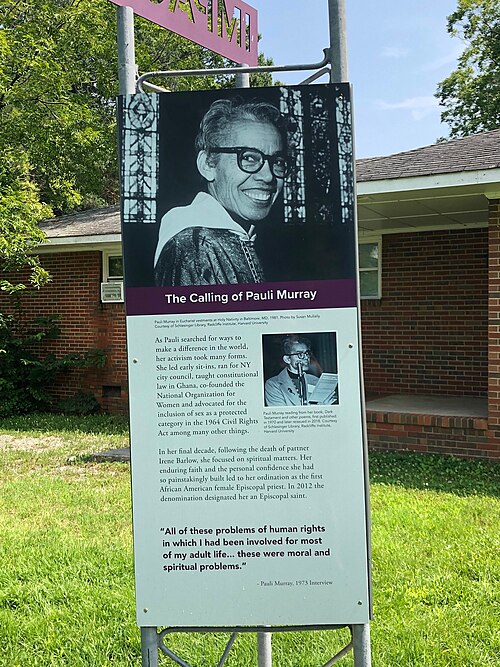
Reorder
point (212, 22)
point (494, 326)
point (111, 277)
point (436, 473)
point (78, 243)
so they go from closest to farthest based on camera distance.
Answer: point (212, 22) < point (436, 473) < point (494, 326) < point (78, 243) < point (111, 277)

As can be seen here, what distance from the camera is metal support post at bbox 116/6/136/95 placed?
256 centimetres

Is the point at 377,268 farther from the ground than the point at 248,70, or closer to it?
closer to it

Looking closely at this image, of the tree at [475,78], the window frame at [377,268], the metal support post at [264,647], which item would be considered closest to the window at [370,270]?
the window frame at [377,268]

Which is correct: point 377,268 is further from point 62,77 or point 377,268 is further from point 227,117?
point 227,117

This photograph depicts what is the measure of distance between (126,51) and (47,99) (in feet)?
44.9

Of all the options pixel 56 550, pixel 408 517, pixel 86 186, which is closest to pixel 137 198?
pixel 56 550

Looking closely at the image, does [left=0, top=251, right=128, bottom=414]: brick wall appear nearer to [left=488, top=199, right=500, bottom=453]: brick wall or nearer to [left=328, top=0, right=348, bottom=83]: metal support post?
[left=488, top=199, right=500, bottom=453]: brick wall

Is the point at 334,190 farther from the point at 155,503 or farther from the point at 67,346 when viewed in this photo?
the point at 67,346

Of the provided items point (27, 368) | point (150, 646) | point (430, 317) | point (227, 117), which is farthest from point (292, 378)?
point (27, 368)

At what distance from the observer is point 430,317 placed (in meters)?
11.6

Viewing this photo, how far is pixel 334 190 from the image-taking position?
244 centimetres

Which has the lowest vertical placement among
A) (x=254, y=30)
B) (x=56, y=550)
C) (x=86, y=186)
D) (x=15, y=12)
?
(x=56, y=550)

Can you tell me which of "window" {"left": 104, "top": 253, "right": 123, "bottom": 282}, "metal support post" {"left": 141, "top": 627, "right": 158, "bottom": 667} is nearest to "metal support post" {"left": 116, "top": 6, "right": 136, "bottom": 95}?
"metal support post" {"left": 141, "top": 627, "right": 158, "bottom": 667}

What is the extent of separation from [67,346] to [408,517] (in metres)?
9.59
